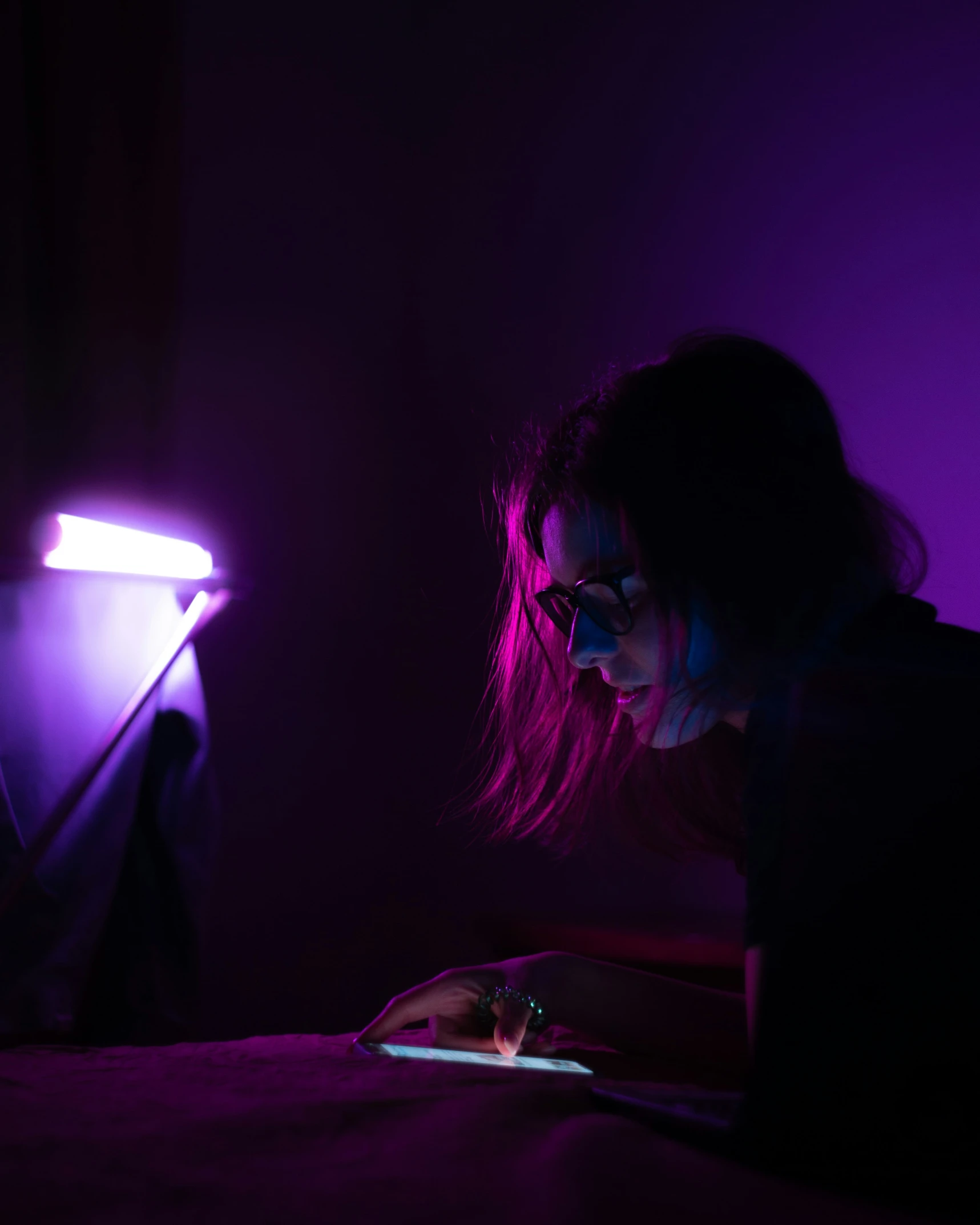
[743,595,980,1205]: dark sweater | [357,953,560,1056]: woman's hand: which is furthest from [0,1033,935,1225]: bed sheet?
[357,953,560,1056]: woman's hand

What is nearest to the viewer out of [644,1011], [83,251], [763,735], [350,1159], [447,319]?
[350,1159]

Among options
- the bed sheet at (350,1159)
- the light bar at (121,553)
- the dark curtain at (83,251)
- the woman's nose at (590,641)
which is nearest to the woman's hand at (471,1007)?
the bed sheet at (350,1159)

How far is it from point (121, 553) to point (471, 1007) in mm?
650

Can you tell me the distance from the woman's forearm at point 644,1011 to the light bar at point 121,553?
64 cm

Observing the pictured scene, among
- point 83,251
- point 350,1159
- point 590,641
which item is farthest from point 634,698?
point 83,251

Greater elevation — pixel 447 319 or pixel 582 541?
pixel 447 319

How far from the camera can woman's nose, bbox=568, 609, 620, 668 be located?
3.20 feet

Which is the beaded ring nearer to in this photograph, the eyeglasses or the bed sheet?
the bed sheet

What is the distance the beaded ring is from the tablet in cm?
3

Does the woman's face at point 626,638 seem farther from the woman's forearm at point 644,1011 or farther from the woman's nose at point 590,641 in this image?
the woman's forearm at point 644,1011

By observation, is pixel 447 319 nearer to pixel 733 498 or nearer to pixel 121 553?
pixel 121 553

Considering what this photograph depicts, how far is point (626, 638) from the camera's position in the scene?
962mm

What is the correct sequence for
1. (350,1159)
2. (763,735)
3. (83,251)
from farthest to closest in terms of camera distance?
(83,251) < (763,735) < (350,1159)

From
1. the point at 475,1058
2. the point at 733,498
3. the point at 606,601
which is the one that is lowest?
the point at 475,1058
